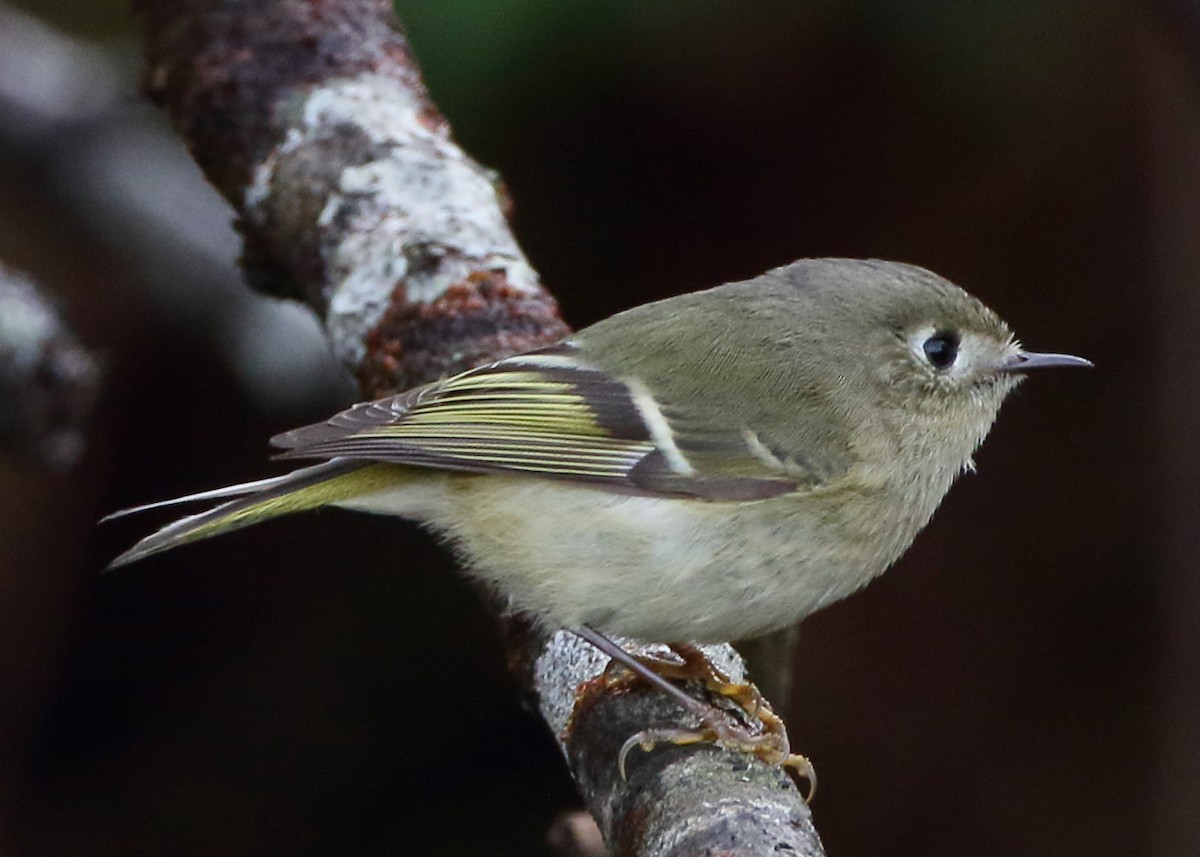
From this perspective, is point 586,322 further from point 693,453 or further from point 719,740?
point 719,740

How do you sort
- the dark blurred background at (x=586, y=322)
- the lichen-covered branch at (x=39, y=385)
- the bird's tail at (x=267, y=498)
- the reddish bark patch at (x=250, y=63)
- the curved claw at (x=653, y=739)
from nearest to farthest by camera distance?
the curved claw at (x=653, y=739)
the bird's tail at (x=267, y=498)
the lichen-covered branch at (x=39, y=385)
the reddish bark patch at (x=250, y=63)
the dark blurred background at (x=586, y=322)

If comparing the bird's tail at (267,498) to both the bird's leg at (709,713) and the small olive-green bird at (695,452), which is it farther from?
the bird's leg at (709,713)

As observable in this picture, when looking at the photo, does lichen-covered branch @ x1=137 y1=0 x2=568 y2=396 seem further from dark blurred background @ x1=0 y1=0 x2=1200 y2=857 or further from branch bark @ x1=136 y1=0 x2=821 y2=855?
dark blurred background @ x1=0 y1=0 x2=1200 y2=857

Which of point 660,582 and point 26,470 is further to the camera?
point 26,470

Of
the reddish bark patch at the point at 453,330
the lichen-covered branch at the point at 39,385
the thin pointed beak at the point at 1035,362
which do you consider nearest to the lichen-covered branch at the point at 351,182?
the reddish bark patch at the point at 453,330

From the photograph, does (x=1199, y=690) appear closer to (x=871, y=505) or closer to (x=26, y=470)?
(x=871, y=505)

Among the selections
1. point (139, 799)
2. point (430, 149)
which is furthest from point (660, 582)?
point (139, 799)
